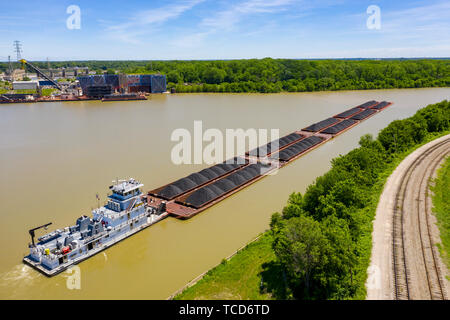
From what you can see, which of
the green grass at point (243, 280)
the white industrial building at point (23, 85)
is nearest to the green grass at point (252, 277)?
the green grass at point (243, 280)

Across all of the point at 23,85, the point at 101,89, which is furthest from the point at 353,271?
the point at 23,85

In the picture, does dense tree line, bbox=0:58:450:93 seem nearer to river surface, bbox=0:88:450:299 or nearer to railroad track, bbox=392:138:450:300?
river surface, bbox=0:88:450:299

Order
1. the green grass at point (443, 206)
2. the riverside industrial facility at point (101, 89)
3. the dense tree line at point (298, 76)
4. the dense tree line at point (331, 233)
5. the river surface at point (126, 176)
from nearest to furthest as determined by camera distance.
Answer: the dense tree line at point (331, 233), the river surface at point (126, 176), the green grass at point (443, 206), the riverside industrial facility at point (101, 89), the dense tree line at point (298, 76)

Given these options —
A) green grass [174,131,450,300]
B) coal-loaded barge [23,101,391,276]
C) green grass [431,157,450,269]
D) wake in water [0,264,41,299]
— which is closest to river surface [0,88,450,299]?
wake in water [0,264,41,299]

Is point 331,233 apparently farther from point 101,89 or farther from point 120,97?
point 101,89

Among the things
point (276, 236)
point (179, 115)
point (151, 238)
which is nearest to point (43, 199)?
point (151, 238)

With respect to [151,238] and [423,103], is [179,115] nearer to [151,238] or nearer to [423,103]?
[151,238]

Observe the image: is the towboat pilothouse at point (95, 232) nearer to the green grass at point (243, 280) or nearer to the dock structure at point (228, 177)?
the dock structure at point (228, 177)
